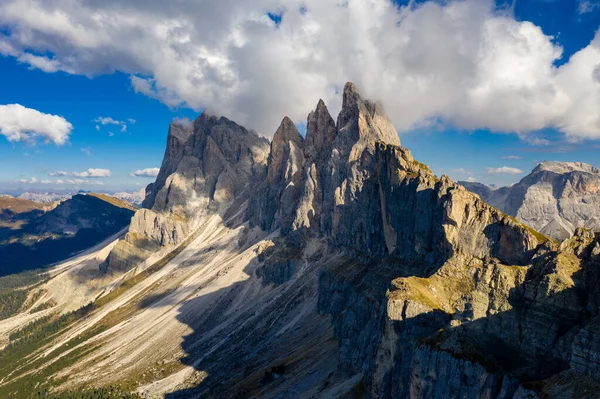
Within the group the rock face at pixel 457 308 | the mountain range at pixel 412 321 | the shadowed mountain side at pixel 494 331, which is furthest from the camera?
the mountain range at pixel 412 321

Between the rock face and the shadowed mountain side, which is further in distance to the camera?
the rock face

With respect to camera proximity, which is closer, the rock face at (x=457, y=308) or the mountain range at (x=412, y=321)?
the rock face at (x=457, y=308)

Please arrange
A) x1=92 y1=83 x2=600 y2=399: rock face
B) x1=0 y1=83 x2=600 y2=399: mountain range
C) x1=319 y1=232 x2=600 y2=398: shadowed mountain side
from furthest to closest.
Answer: x1=0 y1=83 x2=600 y2=399: mountain range, x1=92 y1=83 x2=600 y2=399: rock face, x1=319 y1=232 x2=600 y2=398: shadowed mountain side

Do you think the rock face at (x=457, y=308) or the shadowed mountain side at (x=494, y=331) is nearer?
the shadowed mountain side at (x=494, y=331)

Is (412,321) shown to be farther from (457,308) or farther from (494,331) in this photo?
(494,331)

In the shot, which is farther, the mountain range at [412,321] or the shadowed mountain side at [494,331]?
the mountain range at [412,321]

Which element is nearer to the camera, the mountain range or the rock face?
the rock face

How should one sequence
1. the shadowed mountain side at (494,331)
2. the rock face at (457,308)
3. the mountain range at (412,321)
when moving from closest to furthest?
the shadowed mountain side at (494,331), the rock face at (457,308), the mountain range at (412,321)

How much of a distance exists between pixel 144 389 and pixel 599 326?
154750 mm

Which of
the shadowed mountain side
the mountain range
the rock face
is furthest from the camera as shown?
the mountain range

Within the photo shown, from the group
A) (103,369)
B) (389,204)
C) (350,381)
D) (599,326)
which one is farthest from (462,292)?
(103,369)

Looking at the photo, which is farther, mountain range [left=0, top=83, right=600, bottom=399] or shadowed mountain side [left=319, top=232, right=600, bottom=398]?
mountain range [left=0, top=83, right=600, bottom=399]

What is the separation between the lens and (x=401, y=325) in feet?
292

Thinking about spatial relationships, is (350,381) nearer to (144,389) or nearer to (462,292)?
(462,292)
